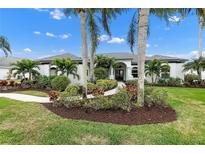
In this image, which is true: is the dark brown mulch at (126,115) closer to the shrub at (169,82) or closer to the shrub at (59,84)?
the shrub at (59,84)

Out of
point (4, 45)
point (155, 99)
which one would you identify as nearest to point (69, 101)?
point (155, 99)

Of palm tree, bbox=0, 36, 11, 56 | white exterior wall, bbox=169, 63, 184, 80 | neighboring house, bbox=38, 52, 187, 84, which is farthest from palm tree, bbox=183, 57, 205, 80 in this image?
palm tree, bbox=0, 36, 11, 56

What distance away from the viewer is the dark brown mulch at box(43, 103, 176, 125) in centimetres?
712

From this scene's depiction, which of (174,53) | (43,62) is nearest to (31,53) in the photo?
(43,62)

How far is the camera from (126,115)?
754cm

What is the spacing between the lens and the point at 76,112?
8.17m

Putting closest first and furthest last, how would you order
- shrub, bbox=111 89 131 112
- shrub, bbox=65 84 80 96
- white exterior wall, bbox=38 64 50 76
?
shrub, bbox=111 89 131 112, shrub, bbox=65 84 80 96, white exterior wall, bbox=38 64 50 76

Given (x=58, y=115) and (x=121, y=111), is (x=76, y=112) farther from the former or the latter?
(x=121, y=111)

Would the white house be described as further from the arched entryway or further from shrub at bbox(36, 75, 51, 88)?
shrub at bbox(36, 75, 51, 88)

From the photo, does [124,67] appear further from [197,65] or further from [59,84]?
[59,84]

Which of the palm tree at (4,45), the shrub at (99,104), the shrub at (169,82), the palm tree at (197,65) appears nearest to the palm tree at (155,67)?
the shrub at (169,82)

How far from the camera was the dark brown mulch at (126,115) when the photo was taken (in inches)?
281

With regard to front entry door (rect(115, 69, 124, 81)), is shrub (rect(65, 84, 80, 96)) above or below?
below
